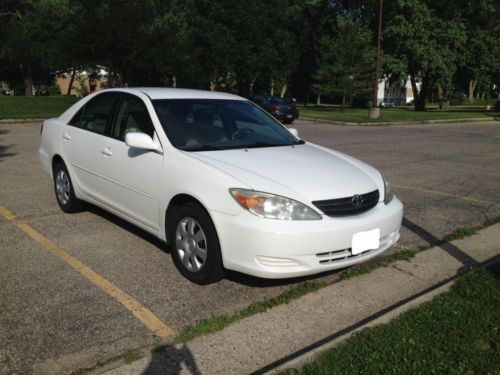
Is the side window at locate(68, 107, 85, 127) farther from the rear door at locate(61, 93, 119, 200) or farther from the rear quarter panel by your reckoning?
the rear quarter panel

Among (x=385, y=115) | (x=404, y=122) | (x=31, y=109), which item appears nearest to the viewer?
(x=31, y=109)

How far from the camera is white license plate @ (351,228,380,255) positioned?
372 centimetres

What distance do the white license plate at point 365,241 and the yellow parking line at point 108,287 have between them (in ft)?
4.79

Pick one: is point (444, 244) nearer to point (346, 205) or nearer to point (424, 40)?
point (346, 205)

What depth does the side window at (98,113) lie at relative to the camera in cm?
515

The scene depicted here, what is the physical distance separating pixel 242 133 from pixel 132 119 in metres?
1.06

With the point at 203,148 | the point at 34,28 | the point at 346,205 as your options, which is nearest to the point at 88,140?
the point at 203,148

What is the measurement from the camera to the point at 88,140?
5.24m

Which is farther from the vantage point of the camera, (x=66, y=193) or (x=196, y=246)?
(x=66, y=193)

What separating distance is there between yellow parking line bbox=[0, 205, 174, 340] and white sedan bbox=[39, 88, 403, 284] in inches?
21.5

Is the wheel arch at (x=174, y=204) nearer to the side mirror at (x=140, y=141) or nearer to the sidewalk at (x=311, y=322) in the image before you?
the side mirror at (x=140, y=141)

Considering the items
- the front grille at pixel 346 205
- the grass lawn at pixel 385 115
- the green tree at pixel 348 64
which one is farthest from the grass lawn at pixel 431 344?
the green tree at pixel 348 64

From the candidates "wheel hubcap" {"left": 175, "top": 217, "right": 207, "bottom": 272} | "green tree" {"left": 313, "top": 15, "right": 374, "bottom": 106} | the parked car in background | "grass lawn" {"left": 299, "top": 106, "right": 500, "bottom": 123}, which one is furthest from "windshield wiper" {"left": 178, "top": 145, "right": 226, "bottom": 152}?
"green tree" {"left": 313, "top": 15, "right": 374, "bottom": 106}

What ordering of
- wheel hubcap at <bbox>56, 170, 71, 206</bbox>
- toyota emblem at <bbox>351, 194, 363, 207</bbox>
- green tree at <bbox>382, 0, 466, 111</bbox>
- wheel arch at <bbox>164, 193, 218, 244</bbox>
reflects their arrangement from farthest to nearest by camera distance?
green tree at <bbox>382, 0, 466, 111</bbox>
wheel hubcap at <bbox>56, 170, 71, 206</bbox>
wheel arch at <bbox>164, 193, 218, 244</bbox>
toyota emblem at <bbox>351, 194, 363, 207</bbox>
